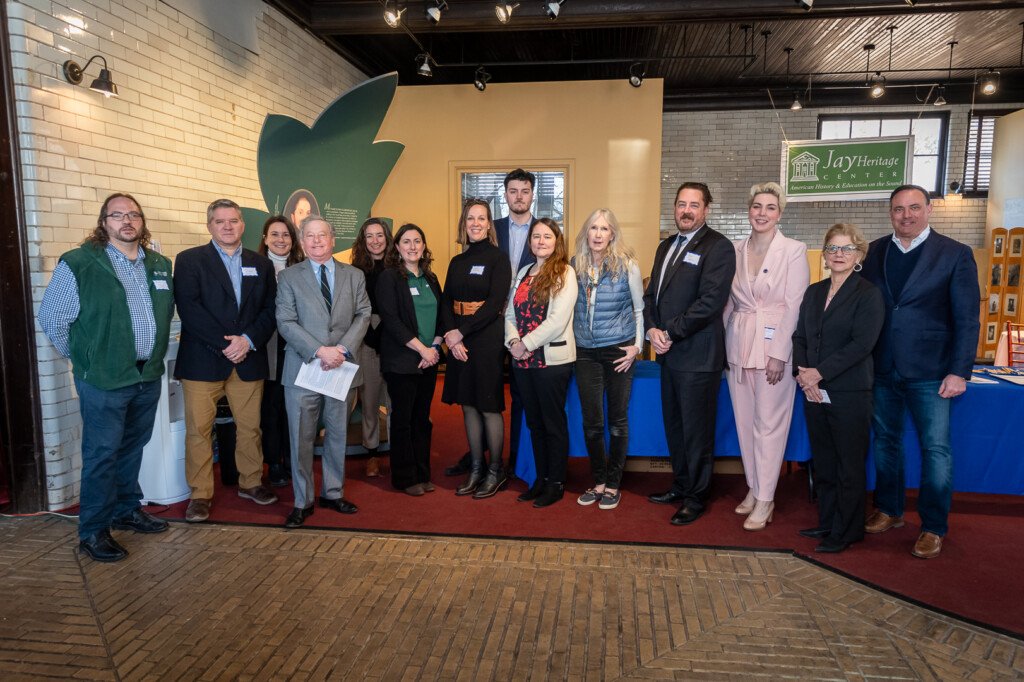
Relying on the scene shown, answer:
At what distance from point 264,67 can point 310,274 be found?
3734mm

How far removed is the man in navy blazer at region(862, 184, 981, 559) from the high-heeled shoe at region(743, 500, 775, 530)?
0.69 m

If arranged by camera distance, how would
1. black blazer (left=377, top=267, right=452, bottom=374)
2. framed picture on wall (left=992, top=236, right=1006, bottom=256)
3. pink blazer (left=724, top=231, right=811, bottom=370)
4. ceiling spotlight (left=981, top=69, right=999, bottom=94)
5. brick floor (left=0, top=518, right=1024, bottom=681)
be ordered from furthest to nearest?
framed picture on wall (left=992, top=236, right=1006, bottom=256) < ceiling spotlight (left=981, top=69, right=999, bottom=94) < black blazer (left=377, top=267, right=452, bottom=374) < pink blazer (left=724, top=231, right=811, bottom=370) < brick floor (left=0, top=518, right=1024, bottom=681)

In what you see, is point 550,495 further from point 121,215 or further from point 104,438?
point 121,215

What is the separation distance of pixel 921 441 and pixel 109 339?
4.05m

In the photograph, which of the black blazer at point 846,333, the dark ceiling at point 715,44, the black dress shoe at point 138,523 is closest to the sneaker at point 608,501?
the black blazer at point 846,333

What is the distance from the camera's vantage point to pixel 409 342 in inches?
151

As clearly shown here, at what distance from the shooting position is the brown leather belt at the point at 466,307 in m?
3.88

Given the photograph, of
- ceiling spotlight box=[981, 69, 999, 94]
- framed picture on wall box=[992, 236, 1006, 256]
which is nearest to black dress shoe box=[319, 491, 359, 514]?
ceiling spotlight box=[981, 69, 999, 94]

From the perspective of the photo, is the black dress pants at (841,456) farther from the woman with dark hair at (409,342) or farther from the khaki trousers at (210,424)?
the khaki trousers at (210,424)

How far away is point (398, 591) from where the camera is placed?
2.92 meters

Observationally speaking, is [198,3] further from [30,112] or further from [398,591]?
[398,591]

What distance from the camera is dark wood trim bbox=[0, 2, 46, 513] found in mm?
3578

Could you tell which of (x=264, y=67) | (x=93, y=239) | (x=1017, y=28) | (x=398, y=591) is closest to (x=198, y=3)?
(x=264, y=67)

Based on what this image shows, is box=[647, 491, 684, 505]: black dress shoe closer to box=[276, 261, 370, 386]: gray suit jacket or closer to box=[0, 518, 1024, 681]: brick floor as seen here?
box=[0, 518, 1024, 681]: brick floor
